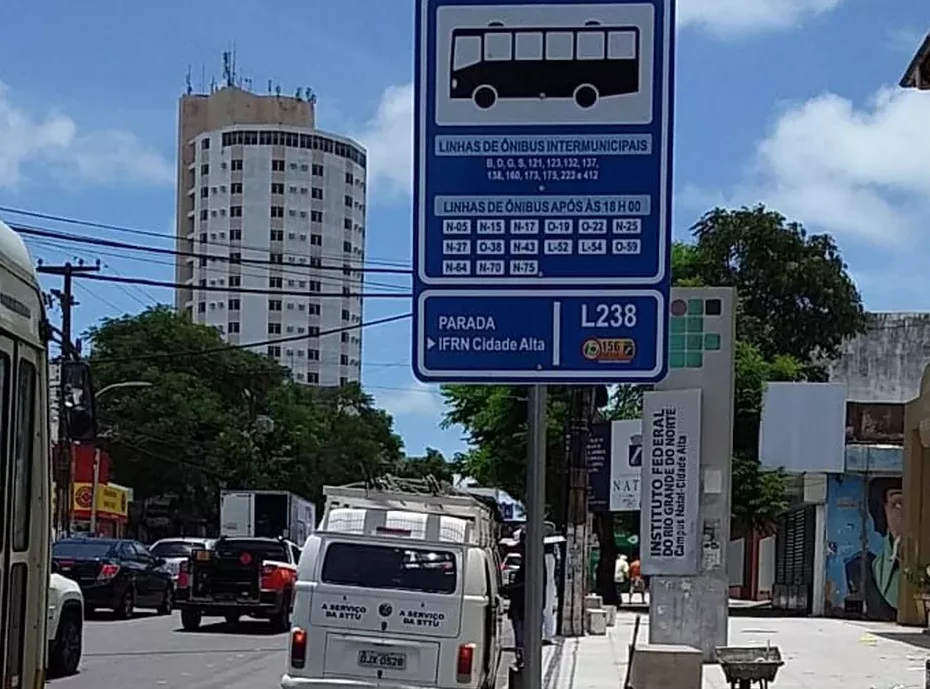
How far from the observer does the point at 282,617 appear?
2761 centimetres

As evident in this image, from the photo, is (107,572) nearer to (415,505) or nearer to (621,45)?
(415,505)

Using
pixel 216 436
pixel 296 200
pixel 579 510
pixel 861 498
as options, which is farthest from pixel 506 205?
pixel 296 200

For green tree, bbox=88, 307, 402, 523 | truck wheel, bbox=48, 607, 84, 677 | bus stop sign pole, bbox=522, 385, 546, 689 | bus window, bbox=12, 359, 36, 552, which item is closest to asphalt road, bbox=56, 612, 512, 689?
truck wheel, bbox=48, 607, 84, 677

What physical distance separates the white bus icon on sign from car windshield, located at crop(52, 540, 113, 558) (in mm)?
24627

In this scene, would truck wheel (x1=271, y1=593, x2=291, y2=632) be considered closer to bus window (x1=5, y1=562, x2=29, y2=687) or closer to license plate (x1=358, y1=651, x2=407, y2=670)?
license plate (x1=358, y1=651, x2=407, y2=670)

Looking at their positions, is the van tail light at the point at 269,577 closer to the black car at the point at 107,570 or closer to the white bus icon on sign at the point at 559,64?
the black car at the point at 107,570

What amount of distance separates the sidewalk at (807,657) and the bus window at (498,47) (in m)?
14.7

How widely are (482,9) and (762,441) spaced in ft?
111

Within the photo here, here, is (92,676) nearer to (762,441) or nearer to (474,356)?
(474,356)

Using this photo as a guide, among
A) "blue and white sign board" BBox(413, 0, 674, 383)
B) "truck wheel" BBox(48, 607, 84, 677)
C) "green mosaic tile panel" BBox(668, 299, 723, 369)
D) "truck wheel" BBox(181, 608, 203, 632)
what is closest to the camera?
"blue and white sign board" BBox(413, 0, 674, 383)

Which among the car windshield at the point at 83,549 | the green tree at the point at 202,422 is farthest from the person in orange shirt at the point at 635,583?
the car windshield at the point at 83,549

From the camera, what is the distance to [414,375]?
474 centimetres

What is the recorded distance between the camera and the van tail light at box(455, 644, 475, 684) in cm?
1288

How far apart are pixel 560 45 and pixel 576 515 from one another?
22.7 m
